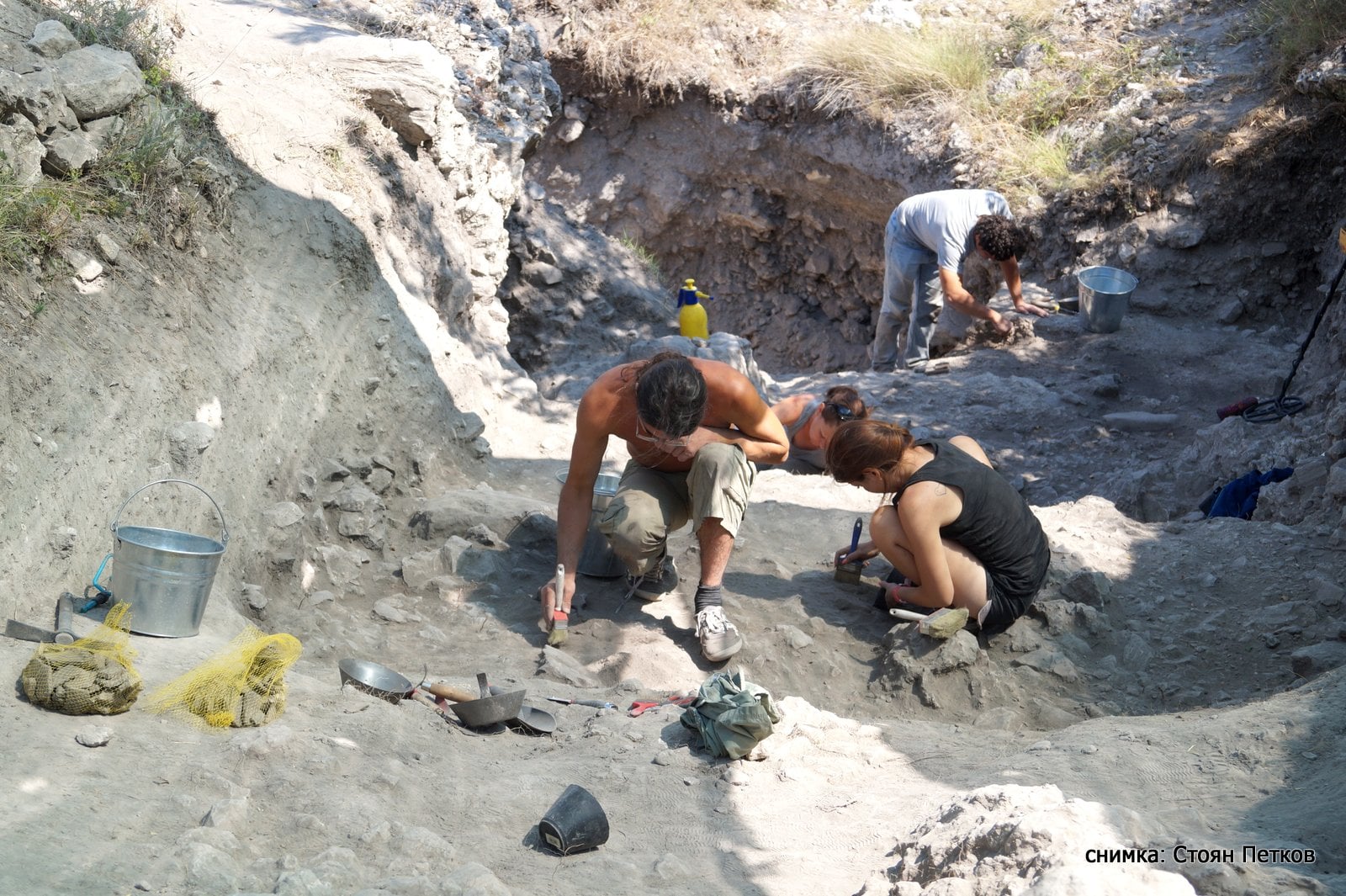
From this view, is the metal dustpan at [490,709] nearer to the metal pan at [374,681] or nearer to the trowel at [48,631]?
the metal pan at [374,681]

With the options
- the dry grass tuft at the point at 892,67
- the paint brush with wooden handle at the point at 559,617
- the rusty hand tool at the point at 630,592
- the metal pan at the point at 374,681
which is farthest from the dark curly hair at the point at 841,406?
the dry grass tuft at the point at 892,67

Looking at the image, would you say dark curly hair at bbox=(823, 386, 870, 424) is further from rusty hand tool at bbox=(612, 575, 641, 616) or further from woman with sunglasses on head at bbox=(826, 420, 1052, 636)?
rusty hand tool at bbox=(612, 575, 641, 616)

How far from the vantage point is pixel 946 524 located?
3.79 metres

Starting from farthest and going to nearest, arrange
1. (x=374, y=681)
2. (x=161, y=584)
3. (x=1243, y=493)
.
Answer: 1. (x=1243, y=493)
2. (x=374, y=681)
3. (x=161, y=584)

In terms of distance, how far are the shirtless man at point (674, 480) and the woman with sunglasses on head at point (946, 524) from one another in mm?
354

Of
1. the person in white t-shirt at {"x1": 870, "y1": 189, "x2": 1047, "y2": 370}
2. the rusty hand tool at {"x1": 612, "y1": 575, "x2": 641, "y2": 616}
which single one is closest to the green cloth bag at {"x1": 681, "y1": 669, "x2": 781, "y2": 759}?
the rusty hand tool at {"x1": 612, "y1": 575, "x2": 641, "y2": 616}

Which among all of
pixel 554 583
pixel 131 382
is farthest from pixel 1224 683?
pixel 131 382

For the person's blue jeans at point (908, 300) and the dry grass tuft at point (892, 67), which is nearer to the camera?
the person's blue jeans at point (908, 300)

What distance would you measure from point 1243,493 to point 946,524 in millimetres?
2414

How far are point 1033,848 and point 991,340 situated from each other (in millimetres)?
6672

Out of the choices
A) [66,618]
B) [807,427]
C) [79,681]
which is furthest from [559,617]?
[807,427]

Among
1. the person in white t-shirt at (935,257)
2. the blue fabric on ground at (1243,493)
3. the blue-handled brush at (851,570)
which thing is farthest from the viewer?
the person in white t-shirt at (935,257)

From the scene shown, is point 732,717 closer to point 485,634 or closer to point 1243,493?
point 485,634

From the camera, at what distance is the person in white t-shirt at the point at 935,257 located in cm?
740
